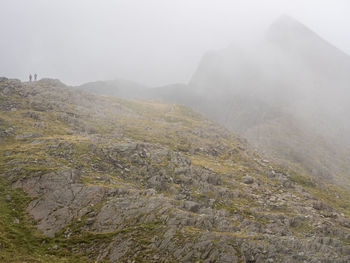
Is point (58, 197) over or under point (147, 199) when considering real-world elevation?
under

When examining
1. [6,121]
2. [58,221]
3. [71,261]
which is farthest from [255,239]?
[6,121]

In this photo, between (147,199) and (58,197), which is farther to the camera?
(147,199)

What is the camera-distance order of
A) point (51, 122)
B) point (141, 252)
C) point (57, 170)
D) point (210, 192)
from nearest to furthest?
point (141, 252), point (57, 170), point (210, 192), point (51, 122)

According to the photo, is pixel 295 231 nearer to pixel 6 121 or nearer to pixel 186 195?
pixel 186 195

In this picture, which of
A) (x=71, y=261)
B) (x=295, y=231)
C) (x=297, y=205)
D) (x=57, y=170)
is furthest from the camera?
(x=297, y=205)

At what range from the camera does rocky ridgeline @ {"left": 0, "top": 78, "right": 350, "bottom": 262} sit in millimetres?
36531

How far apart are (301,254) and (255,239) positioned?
5803mm

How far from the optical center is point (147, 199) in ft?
145

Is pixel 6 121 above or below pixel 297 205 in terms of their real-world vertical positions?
above

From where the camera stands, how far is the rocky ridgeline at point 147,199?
36531 mm

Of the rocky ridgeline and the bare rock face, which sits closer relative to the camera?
the rocky ridgeline

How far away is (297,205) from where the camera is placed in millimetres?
64625

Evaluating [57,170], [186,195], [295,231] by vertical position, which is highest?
[57,170]

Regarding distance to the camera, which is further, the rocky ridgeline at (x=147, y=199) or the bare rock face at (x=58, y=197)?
the bare rock face at (x=58, y=197)
